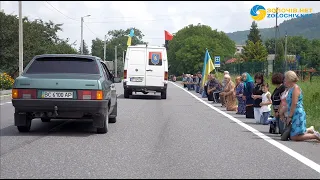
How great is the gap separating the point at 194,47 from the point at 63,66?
3983 inches

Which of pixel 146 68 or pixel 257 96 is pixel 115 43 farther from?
pixel 257 96

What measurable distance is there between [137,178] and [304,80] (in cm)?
2439

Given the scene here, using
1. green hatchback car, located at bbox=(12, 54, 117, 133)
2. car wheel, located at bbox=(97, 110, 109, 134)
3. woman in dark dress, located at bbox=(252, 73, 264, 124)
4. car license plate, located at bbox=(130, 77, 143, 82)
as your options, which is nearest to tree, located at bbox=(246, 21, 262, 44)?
car license plate, located at bbox=(130, 77, 143, 82)

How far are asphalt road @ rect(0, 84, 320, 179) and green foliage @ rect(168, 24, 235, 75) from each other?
316 feet

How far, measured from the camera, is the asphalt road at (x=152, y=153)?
7.13 meters

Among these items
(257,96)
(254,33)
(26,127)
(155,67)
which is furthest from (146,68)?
(254,33)

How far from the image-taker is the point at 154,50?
88.5ft

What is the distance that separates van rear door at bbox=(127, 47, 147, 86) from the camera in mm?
27000

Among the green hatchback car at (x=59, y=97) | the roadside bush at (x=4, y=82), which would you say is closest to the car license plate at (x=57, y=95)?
the green hatchback car at (x=59, y=97)

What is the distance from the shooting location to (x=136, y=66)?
2717 centimetres

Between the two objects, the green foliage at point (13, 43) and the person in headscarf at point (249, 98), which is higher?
the green foliage at point (13, 43)

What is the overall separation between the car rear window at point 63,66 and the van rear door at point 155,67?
1515cm

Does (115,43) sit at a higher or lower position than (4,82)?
higher

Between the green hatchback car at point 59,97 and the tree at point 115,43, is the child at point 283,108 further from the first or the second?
the tree at point 115,43
